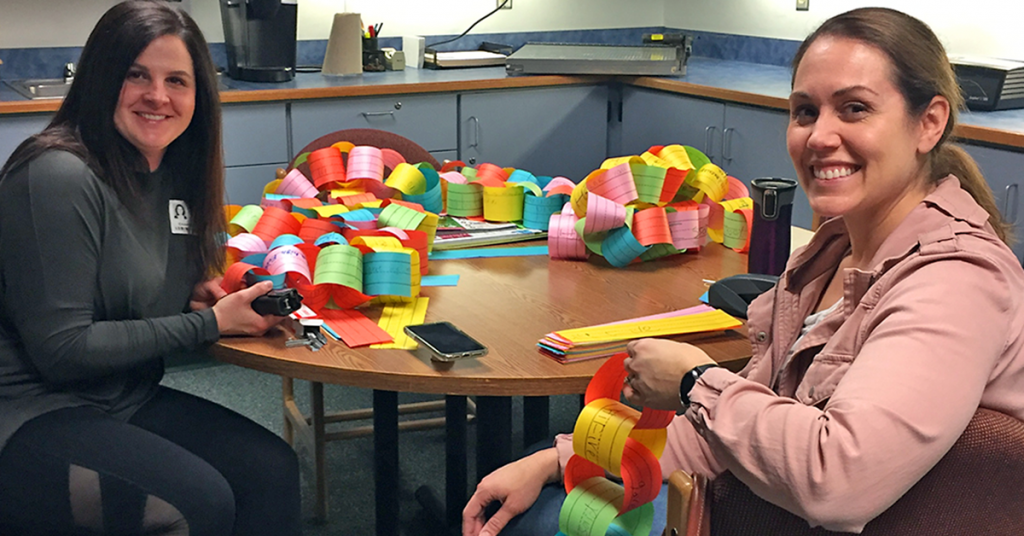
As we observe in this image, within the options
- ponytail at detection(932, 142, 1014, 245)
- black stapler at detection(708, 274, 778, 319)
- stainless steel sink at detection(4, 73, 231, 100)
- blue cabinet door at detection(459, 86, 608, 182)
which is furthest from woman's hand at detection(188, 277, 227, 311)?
blue cabinet door at detection(459, 86, 608, 182)

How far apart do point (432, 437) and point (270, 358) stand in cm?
159


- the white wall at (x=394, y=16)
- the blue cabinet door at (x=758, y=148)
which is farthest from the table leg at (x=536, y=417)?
the white wall at (x=394, y=16)

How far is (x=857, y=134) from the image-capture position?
3.99ft

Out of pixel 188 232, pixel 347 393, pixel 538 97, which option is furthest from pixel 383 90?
pixel 188 232

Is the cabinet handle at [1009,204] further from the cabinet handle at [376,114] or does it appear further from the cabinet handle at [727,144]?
the cabinet handle at [376,114]

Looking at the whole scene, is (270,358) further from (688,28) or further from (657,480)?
(688,28)

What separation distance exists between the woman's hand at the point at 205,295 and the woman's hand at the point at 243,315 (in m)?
0.16

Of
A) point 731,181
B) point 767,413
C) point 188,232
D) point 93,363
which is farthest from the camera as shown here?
point 731,181

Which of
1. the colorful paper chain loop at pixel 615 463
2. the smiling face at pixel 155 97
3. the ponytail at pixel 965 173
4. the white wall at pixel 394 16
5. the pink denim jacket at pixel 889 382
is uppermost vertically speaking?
the white wall at pixel 394 16

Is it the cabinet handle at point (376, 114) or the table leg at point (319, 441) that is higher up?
the cabinet handle at point (376, 114)

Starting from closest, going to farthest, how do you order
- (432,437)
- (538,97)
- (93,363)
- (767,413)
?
(767,413) < (93,363) < (432,437) < (538,97)

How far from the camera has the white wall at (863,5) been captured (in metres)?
3.52

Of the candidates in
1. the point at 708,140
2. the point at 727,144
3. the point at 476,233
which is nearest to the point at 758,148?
the point at 727,144

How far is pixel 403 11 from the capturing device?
4.54 m
